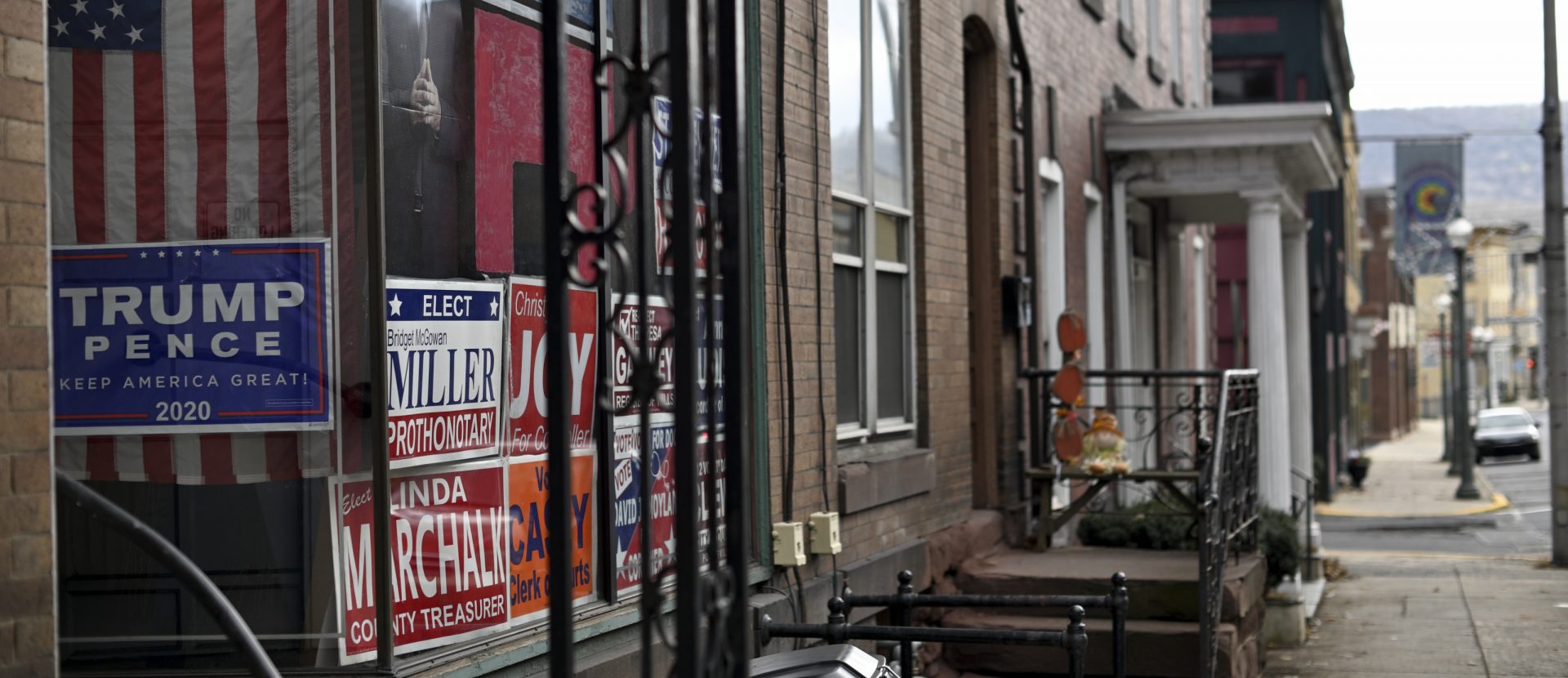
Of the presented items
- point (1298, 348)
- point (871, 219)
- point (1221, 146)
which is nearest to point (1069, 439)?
point (871, 219)

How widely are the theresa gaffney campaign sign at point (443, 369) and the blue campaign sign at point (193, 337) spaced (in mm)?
244

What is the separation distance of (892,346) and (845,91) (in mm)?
1507

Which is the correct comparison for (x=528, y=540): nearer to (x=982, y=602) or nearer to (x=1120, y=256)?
(x=982, y=602)

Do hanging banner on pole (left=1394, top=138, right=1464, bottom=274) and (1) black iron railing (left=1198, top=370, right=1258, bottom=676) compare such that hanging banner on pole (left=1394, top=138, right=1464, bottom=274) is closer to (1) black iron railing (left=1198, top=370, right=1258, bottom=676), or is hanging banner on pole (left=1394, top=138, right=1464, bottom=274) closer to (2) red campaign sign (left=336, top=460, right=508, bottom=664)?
(1) black iron railing (left=1198, top=370, right=1258, bottom=676)

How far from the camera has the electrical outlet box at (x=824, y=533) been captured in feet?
23.9

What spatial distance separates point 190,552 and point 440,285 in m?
1.10

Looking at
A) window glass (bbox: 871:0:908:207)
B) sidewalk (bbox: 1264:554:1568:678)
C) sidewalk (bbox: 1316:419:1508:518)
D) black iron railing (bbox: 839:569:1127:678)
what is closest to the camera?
black iron railing (bbox: 839:569:1127:678)

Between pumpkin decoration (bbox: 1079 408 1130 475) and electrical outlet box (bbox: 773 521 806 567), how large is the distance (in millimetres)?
3931

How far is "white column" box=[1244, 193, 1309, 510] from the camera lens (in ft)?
44.4

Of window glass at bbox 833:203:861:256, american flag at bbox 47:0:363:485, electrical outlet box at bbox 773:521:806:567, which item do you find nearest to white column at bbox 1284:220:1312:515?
window glass at bbox 833:203:861:256

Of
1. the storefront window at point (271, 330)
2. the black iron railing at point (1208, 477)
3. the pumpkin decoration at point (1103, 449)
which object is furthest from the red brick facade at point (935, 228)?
the storefront window at point (271, 330)

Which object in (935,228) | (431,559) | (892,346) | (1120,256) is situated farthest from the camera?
(1120,256)

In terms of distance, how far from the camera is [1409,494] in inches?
1286

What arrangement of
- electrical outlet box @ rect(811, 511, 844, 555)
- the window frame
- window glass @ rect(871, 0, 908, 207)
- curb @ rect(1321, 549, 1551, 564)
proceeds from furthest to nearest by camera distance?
curb @ rect(1321, 549, 1551, 564) → window glass @ rect(871, 0, 908, 207) → the window frame → electrical outlet box @ rect(811, 511, 844, 555)
